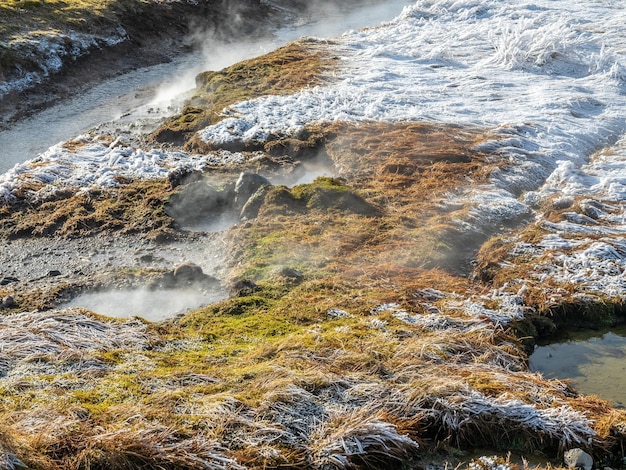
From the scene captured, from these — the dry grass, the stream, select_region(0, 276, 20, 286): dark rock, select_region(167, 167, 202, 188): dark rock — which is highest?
the stream

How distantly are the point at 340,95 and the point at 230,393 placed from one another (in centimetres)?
1254

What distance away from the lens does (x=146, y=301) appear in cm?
1034

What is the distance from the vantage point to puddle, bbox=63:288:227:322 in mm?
10016

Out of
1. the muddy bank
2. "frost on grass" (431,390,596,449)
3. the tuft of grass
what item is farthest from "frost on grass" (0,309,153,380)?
the muddy bank

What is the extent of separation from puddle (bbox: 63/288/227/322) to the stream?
284 inches

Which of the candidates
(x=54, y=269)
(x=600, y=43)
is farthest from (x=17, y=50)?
(x=600, y=43)

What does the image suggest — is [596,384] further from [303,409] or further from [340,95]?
[340,95]

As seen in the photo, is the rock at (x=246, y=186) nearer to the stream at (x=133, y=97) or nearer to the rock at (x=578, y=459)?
the stream at (x=133, y=97)

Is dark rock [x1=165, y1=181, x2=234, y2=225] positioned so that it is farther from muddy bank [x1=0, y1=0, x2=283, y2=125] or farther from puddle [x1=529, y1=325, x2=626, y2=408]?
muddy bank [x1=0, y1=0, x2=283, y2=125]

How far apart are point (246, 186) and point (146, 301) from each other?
3818 millimetres

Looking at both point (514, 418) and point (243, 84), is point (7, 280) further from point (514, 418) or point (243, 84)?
point (243, 84)

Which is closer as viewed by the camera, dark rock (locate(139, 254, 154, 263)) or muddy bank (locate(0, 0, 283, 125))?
dark rock (locate(139, 254, 154, 263))

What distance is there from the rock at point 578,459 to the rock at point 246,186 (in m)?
8.42

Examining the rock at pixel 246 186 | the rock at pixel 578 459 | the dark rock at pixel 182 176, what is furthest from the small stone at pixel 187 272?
the rock at pixel 578 459
